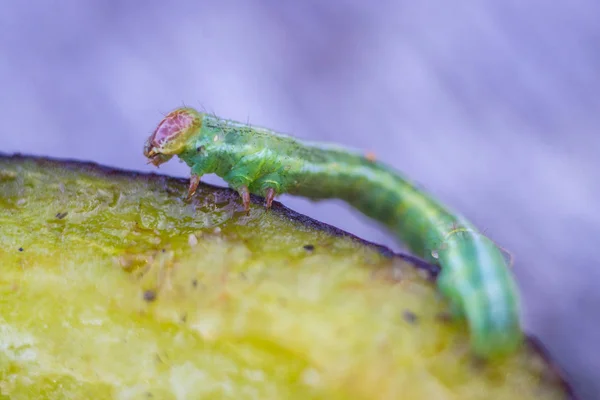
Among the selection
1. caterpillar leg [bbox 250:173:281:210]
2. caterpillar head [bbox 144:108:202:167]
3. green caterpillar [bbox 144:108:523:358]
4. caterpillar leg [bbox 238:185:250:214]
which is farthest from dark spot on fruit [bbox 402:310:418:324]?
caterpillar head [bbox 144:108:202:167]

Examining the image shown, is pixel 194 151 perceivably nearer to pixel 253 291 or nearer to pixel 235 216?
pixel 235 216

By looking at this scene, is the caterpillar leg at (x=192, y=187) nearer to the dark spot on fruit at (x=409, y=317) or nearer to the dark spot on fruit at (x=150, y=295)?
the dark spot on fruit at (x=150, y=295)

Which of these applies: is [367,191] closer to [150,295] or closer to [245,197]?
[245,197]

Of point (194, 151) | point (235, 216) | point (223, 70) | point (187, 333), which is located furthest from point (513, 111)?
point (187, 333)

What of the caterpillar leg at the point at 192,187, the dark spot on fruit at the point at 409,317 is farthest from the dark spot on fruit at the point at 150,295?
the dark spot on fruit at the point at 409,317

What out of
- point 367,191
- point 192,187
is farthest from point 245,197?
point 367,191

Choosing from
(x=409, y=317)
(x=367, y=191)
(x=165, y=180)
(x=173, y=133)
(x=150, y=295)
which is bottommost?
(x=150, y=295)

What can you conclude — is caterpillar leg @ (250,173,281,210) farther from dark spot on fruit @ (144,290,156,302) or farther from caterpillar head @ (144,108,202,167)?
dark spot on fruit @ (144,290,156,302)
